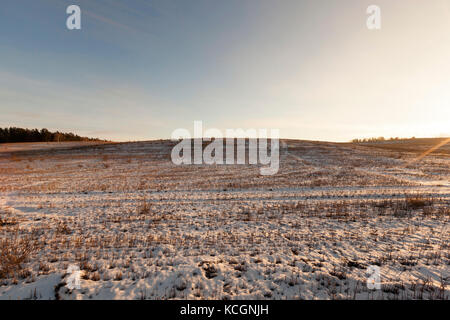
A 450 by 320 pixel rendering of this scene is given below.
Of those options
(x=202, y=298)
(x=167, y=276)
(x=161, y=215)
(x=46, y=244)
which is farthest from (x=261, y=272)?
(x=46, y=244)

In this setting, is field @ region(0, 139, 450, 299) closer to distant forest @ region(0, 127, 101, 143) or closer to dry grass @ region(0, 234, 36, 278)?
dry grass @ region(0, 234, 36, 278)

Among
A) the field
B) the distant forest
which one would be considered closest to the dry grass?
the field

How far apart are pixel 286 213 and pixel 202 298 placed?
8061mm

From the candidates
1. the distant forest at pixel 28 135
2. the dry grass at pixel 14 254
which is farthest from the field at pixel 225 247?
the distant forest at pixel 28 135

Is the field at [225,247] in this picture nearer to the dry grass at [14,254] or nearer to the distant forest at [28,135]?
the dry grass at [14,254]

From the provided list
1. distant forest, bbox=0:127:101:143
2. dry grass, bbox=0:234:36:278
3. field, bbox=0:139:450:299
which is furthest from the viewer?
distant forest, bbox=0:127:101:143

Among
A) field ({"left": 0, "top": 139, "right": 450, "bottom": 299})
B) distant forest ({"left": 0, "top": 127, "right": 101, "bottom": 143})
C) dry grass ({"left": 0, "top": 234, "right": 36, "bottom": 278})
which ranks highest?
distant forest ({"left": 0, "top": 127, "right": 101, "bottom": 143})

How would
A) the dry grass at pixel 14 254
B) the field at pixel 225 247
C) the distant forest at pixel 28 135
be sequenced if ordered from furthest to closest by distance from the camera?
the distant forest at pixel 28 135 → the dry grass at pixel 14 254 → the field at pixel 225 247

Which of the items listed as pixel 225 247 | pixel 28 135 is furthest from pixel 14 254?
pixel 28 135

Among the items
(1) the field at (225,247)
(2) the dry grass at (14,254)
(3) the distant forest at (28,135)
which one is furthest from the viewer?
(3) the distant forest at (28,135)

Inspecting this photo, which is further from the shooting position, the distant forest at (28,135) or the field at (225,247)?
the distant forest at (28,135)

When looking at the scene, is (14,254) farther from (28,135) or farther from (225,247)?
(28,135)

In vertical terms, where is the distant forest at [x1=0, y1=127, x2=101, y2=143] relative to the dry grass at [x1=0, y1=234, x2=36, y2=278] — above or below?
above
